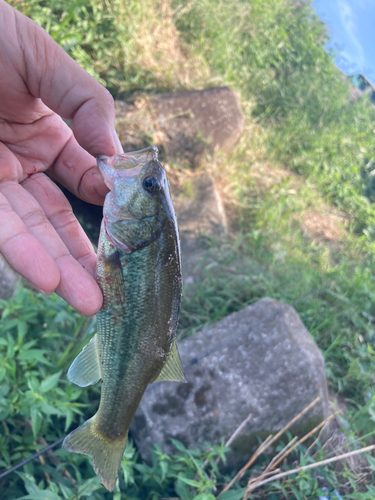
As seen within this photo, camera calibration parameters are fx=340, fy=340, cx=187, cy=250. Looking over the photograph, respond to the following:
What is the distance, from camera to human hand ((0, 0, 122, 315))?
1.69 meters

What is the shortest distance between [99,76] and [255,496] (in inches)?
208

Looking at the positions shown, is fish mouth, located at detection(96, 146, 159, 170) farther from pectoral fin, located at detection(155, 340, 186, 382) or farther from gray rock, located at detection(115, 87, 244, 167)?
gray rock, located at detection(115, 87, 244, 167)

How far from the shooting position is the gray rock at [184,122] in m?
4.89

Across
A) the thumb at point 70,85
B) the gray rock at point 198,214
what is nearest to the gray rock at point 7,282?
the thumb at point 70,85

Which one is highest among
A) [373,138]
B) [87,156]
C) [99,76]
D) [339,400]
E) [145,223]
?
[373,138]

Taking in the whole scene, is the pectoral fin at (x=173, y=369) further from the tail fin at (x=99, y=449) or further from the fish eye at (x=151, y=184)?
the fish eye at (x=151, y=184)

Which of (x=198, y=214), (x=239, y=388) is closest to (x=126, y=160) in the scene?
(x=239, y=388)

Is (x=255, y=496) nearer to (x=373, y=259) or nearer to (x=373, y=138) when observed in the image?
(x=373, y=259)

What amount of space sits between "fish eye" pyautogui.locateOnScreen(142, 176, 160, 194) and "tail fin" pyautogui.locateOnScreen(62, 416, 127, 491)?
1332 mm

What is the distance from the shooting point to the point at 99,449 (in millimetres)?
1865

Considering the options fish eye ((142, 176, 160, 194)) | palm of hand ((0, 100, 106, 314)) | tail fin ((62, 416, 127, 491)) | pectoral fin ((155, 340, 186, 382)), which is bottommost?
tail fin ((62, 416, 127, 491))

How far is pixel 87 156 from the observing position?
7.56 feet

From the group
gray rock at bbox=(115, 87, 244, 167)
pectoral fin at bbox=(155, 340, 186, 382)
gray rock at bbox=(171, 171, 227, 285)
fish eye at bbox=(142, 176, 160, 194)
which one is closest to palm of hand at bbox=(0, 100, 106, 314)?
fish eye at bbox=(142, 176, 160, 194)

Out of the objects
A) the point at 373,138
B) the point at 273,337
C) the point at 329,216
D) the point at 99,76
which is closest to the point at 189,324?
the point at 273,337
